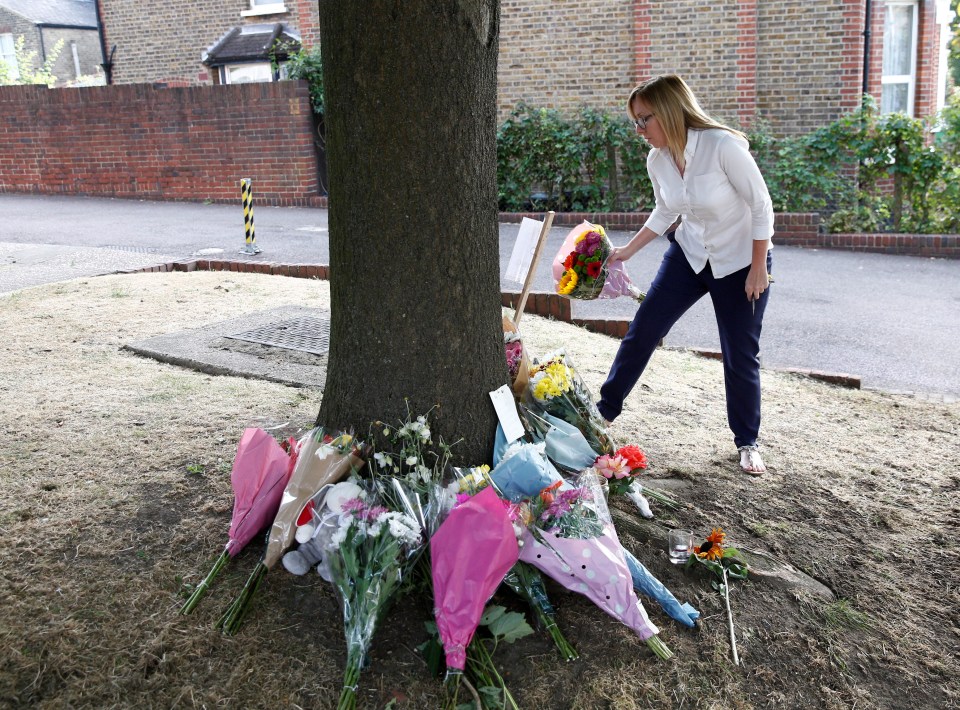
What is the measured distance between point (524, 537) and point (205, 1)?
72.4ft

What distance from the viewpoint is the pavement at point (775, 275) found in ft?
24.9

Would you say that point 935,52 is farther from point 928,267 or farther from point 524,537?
point 524,537

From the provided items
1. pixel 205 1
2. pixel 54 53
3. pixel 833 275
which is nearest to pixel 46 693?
pixel 833 275

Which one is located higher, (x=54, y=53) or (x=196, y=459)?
(x=54, y=53)

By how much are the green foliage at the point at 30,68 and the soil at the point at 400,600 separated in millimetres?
27433

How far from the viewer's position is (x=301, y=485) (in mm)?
3123

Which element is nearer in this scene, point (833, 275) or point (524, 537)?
point (524, 537)

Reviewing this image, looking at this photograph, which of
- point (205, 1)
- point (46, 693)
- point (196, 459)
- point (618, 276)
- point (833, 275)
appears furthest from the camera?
point (205, 1)

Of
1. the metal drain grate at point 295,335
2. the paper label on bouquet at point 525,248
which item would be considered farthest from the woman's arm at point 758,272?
the metal drain grate at point 295,335

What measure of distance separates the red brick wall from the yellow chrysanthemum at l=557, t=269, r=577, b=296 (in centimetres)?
1227

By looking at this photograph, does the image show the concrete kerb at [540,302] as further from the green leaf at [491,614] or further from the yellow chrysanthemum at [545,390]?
the green leaf at [491,614]

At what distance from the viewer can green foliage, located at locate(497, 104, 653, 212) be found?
14.6 meters

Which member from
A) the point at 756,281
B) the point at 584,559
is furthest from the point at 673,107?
the point at 584,559

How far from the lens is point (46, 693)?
2.60 m
